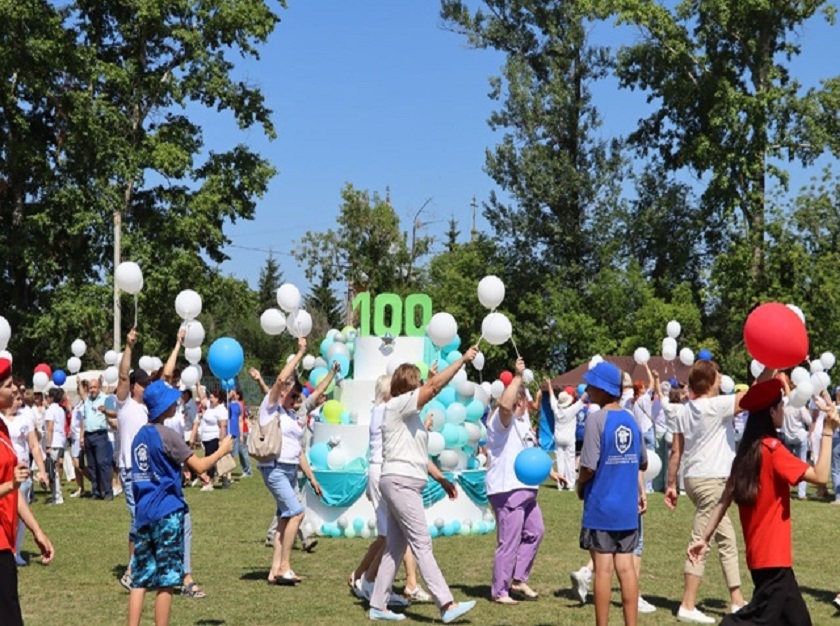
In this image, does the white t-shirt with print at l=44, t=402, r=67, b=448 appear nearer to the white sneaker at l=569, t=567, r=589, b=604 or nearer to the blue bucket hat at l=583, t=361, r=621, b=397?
the white sneaker at l=569, t=567, r=589, b=604

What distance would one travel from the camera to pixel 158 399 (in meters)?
7.41

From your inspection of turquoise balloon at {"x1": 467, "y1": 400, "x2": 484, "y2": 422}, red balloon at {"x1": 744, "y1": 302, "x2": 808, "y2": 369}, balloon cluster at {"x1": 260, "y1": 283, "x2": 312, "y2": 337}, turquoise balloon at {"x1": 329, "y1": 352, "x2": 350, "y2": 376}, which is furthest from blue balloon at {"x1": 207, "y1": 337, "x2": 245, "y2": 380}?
turquoise balloon at {"x1": 467, "y1": 400, "x2": 484, "y2": 422}

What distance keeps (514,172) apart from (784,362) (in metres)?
35.2

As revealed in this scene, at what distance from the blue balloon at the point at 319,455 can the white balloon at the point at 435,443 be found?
4.36 feet

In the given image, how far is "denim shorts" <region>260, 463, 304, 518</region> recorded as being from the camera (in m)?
10.3

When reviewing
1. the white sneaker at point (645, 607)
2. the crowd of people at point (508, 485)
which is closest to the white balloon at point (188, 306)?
the crowd of people at point (508, 485)

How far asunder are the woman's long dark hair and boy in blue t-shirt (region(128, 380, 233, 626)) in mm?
3084

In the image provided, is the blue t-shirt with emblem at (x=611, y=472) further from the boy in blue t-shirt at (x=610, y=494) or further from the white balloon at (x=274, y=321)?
the white balloon at (x=274, y=321)

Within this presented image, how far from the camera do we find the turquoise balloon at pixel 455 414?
1397 cm

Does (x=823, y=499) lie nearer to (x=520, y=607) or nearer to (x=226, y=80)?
(x=520, y=607)

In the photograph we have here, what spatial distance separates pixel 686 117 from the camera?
39719mm

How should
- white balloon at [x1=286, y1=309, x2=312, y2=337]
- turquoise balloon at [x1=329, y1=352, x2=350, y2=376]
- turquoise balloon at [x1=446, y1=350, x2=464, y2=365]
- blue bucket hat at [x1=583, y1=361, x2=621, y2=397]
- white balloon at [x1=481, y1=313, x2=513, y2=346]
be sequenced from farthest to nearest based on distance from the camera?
turquoise balloon at [x1=446, y1=350, x2=464, y2=365] < turquoise balloon at [x1=329, y1=352, x2=350, y2=376] < white balloon at [x1=286, y1=309, x2=312, y2=337] < white balloon at [x1=481, y1=313, x2=513, y2=346] < blue bucket hat at [x1=583, y1=361, x2=621, y2=397]

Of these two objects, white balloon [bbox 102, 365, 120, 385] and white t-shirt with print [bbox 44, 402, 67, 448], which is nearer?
white balloon [bbox 102, 365, 120, 385]

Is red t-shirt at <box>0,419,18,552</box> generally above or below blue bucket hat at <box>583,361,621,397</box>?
below
